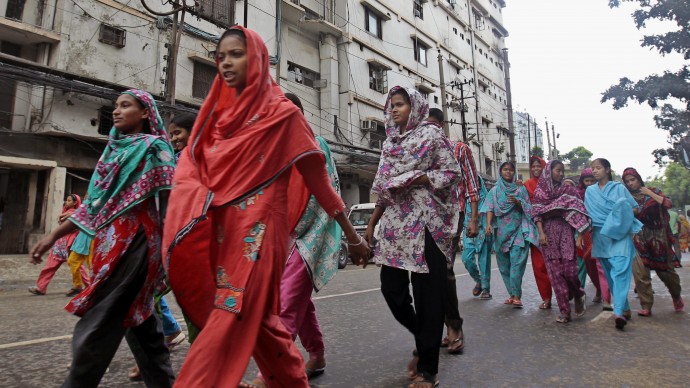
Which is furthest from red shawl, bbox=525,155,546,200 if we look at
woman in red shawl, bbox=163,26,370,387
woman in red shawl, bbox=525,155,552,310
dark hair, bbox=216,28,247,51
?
dark hair, bbox=216,28,247,51

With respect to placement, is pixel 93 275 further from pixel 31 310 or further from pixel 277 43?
pixel 277 43

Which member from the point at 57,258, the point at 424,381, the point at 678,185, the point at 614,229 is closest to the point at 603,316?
the point at 614,229

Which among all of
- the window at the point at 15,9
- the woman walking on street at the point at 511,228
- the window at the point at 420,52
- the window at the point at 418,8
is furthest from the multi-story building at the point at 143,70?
the woman walking on street at the point at 511,228

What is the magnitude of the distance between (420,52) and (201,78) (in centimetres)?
1560

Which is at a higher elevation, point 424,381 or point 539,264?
point 539,264

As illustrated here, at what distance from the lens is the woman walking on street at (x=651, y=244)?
4.60 m

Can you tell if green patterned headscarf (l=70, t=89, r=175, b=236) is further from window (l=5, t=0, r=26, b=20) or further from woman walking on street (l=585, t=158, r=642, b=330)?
window (l=5, t=0, r=26, b=20)

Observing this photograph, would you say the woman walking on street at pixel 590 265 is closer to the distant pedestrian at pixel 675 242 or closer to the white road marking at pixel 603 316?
the white road marking at pixel 603 316

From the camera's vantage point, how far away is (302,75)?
65.1 ft

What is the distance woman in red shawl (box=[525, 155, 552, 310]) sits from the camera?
4.89 meters

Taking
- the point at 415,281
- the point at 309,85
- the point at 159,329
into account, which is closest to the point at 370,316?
the point at 415,281

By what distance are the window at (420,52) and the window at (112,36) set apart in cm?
1711

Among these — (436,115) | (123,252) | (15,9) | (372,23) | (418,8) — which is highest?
Answer: (418,8)

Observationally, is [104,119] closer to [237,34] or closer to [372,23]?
[237,34]
